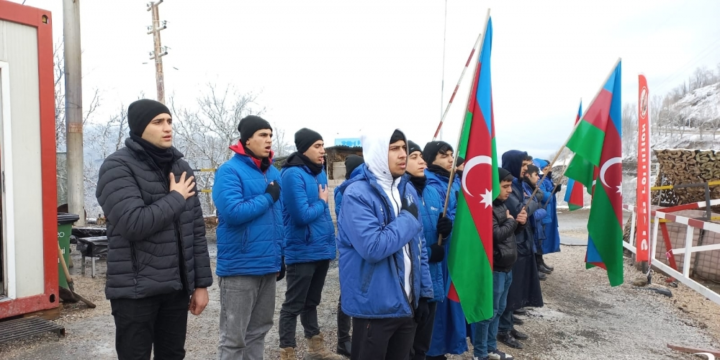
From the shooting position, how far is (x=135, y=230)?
2250 mm

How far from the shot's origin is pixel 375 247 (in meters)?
2.32

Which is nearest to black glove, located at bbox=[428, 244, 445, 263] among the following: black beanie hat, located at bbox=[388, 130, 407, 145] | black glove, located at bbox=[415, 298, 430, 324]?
black glove, located at bbox=[415, 298, 430, 324]

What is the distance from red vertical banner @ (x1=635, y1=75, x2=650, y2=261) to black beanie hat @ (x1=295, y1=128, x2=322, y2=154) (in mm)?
3189

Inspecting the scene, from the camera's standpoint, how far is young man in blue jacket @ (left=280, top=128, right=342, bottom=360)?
381cm

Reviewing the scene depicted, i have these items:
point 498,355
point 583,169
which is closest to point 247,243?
point 498,355

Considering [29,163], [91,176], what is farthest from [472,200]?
[91,176]

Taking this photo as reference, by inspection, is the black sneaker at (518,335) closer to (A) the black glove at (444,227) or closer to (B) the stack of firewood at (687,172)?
(A) the black glove at (444,227)

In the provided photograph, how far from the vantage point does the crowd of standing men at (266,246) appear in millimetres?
2348

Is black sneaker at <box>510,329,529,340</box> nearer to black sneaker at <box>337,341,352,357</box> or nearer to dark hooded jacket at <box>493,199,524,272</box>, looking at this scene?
dark hooded jacket at <box>493,199,524,272</box>

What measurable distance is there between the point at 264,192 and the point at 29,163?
9.81 ft

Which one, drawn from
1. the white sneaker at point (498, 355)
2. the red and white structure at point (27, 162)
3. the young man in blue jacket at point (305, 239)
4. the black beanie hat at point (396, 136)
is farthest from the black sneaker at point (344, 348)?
the red and white structure at point (27, 162)

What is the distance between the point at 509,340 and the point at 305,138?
2.96 m

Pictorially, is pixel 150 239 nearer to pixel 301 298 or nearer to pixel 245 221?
pixel 245 221

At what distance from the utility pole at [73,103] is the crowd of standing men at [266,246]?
8659mm
